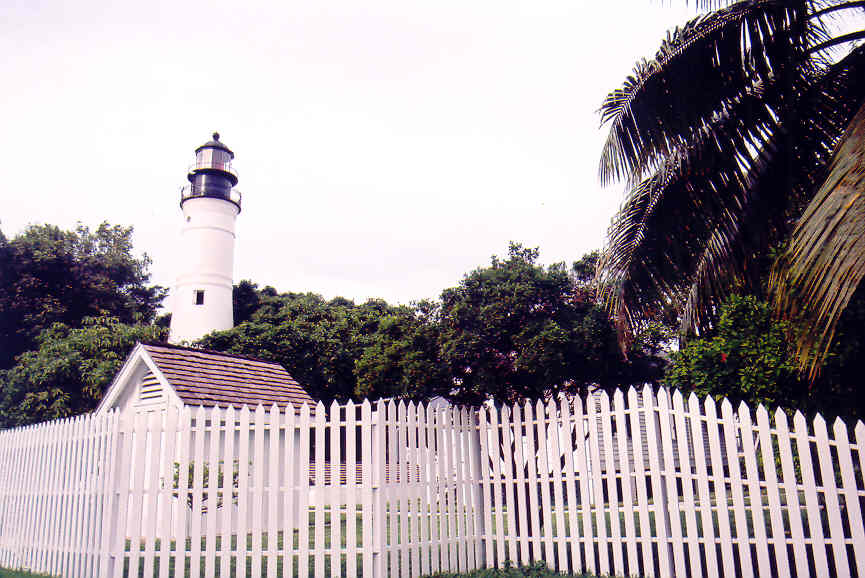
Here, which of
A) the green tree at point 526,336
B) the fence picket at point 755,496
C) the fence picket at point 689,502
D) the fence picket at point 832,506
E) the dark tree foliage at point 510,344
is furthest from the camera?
the dark tree foliage at point 510,344

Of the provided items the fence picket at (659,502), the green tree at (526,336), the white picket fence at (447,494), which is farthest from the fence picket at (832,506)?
the green tree at (526,336)

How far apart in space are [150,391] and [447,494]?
8.92 meters

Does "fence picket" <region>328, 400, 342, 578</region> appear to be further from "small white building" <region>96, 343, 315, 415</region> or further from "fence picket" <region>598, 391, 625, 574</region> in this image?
"small white building" <region>96, 343, 315, 415</region>

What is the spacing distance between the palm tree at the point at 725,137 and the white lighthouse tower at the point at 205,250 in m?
25.8

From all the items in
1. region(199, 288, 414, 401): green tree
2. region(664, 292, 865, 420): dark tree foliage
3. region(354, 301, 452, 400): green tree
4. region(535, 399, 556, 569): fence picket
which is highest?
region(199, 288, 414, 401): green tree

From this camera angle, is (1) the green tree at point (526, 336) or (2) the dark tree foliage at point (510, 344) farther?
(2) the dark tree foliage at point (510, 344)

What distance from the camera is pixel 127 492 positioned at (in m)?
7.14

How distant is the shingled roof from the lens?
1300cm

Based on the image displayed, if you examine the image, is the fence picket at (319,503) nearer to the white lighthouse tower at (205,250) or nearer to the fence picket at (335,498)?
the fence picket at (335,498)

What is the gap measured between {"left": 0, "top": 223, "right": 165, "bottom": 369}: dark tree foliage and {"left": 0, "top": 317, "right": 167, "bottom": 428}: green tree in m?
4.76

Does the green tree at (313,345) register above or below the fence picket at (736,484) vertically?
above

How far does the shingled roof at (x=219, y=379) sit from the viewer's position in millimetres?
13000

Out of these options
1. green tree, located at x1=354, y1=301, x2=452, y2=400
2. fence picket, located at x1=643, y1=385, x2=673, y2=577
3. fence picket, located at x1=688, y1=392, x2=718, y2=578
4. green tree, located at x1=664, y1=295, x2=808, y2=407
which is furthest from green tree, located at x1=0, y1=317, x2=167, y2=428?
fence picket, located at x1=688, y1=392, x2=718, y2=578

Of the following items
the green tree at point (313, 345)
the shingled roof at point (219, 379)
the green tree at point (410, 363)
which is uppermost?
the green tree at point (313, 345)
